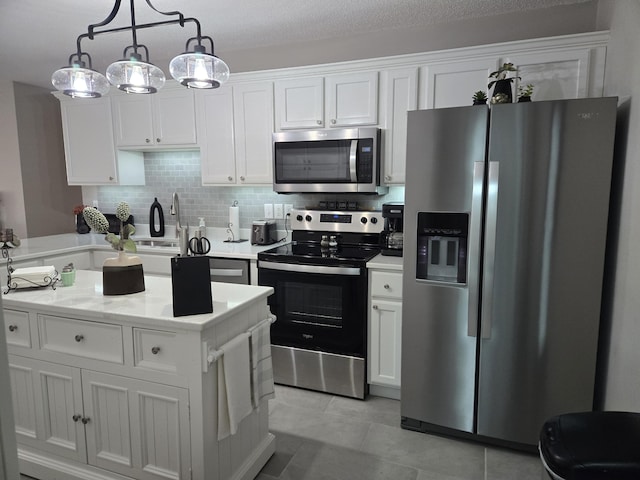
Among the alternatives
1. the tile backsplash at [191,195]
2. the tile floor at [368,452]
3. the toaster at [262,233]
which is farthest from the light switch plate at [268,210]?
the tile floor at [368,452]

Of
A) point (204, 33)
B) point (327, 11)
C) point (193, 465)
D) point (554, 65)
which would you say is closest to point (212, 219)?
point (204, 33)

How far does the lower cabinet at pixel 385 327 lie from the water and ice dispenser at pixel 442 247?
1.08 ft

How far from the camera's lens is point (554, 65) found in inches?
101

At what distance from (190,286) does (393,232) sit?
1745mm

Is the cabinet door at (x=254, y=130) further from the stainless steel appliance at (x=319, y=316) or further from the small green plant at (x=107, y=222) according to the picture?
the small green plant at (x=107, y=222)

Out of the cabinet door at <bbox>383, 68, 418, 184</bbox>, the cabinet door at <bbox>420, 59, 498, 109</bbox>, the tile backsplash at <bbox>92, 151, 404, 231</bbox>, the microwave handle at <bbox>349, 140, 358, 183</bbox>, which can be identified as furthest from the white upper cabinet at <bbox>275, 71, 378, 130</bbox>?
the tile backsplash at <bbox>92, 151, 404, 231</bbox>

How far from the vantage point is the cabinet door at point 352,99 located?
2961mm

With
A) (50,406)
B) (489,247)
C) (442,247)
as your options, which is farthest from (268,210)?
(50,406)

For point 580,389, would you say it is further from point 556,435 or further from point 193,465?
point 193,465

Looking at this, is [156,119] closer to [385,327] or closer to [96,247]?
[96,247]

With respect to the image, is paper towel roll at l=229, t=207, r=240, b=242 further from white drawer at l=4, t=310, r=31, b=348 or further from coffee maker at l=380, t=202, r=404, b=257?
white drawer at l=4, t=310, r=31, b=348

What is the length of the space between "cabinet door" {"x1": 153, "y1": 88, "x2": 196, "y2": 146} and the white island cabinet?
1.88 metres

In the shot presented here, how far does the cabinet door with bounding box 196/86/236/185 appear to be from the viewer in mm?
3383

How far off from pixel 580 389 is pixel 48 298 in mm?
2627
